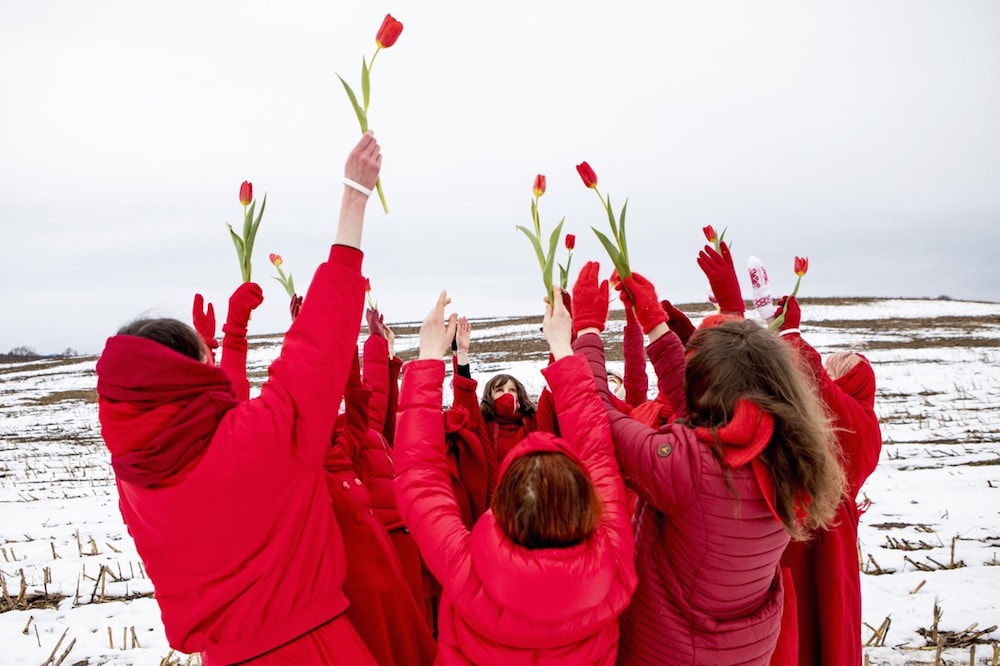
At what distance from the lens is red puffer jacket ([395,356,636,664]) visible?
151 cm

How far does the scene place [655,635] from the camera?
1.96 meters

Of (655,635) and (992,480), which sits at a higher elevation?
(655,635)

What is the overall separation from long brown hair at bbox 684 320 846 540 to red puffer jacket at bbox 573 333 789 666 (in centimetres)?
8

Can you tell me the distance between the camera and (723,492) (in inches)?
70.5

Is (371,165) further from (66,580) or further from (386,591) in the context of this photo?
(66,580)

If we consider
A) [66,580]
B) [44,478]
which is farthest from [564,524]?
[44,478]

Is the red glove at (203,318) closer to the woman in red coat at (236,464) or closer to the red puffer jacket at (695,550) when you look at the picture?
the woman in red coat at (236,464)

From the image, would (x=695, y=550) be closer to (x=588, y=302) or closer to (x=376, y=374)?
(x=588, y=302)

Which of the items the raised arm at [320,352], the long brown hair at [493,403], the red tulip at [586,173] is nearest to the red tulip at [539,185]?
the red tulip at [586,173]

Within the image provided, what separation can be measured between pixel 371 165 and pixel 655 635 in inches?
66.1

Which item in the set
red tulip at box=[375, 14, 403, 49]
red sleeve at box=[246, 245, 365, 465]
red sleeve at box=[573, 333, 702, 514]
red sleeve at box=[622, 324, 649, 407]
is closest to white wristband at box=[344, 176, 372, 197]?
red sleeve at box=[246, 245, 365, 465]

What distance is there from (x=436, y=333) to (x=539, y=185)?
834mm

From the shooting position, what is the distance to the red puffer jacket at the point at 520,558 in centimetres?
151

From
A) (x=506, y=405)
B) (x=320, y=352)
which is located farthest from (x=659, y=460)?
(x=506, y=405)
